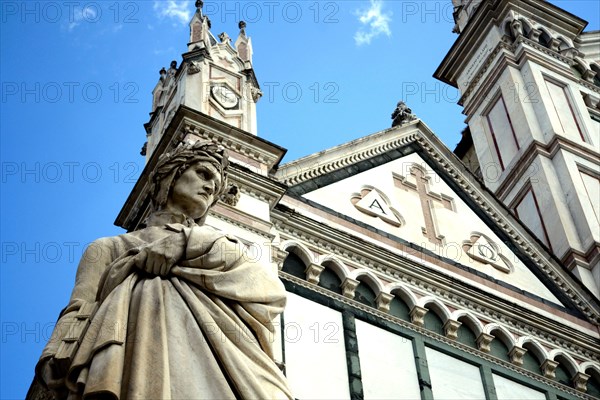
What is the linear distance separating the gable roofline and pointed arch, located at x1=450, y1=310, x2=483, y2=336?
5.82 ft

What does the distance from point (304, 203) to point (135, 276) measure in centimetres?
614

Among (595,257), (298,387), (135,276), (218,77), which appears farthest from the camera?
(595,257)

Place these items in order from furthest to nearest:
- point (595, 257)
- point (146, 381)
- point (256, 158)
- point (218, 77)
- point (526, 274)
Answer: point (595, 257)
point (526, 274)
point (218, 77)
point (256, 158)
point (146, 381)

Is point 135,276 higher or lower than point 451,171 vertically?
lower

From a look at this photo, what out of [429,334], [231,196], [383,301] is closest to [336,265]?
[383,301]

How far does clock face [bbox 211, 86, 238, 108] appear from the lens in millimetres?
10453

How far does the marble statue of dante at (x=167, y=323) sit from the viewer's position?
381cm

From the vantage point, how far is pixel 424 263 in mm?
10609

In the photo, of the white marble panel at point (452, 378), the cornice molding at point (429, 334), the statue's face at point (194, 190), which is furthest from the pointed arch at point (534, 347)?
the statue's face at point (194, 190)

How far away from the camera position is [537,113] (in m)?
14.7

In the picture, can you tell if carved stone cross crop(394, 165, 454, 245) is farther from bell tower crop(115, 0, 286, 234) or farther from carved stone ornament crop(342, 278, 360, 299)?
bell tower crop(115, 0, 286, 234)

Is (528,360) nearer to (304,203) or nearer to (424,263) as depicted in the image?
(424,263)

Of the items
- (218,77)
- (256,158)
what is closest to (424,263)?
(256,158)

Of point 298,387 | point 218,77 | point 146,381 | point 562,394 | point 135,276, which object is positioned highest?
point 218,77
